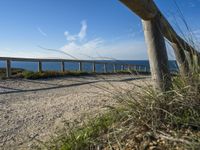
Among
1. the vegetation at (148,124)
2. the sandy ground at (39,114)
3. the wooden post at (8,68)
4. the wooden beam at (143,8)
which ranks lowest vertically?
the sandy ground at (39,114)

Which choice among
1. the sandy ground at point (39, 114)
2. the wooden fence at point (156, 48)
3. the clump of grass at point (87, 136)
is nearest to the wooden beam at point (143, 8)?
the wooden fence at point (156, 48)

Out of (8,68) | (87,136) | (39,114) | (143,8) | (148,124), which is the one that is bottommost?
(39,114)

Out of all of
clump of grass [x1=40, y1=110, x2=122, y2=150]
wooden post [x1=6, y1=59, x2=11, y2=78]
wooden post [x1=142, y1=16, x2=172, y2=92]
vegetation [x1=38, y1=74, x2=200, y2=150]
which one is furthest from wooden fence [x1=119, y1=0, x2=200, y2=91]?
wooden post [x1=6, y1=59, x2=11, y2=78]

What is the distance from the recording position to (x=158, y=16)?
12.8 feet

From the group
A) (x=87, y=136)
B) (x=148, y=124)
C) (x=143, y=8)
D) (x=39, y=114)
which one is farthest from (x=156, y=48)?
(x=39, y=114)

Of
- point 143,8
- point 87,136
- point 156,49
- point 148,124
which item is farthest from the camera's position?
point 156,49

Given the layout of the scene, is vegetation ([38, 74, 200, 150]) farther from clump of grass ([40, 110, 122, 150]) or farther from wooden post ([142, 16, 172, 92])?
wooden post ([142, 16, 172, 92])

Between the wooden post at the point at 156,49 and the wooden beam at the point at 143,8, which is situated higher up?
the wooden beam at the point at 143,8

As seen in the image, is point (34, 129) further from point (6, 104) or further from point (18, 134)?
point (6, 104)

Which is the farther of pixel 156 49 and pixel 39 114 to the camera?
pixel 39 114

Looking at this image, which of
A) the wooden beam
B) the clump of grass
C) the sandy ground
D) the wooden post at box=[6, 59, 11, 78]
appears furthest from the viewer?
the wooden post at box=[6, 59, 11, 78]

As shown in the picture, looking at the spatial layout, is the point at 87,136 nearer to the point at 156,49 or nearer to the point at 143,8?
the point at 156,49

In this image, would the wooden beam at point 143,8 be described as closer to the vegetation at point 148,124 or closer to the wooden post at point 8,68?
the vegetation at point 148,124

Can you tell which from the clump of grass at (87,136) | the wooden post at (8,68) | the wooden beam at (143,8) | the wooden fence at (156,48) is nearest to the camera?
the clump of grass at (87,136)
